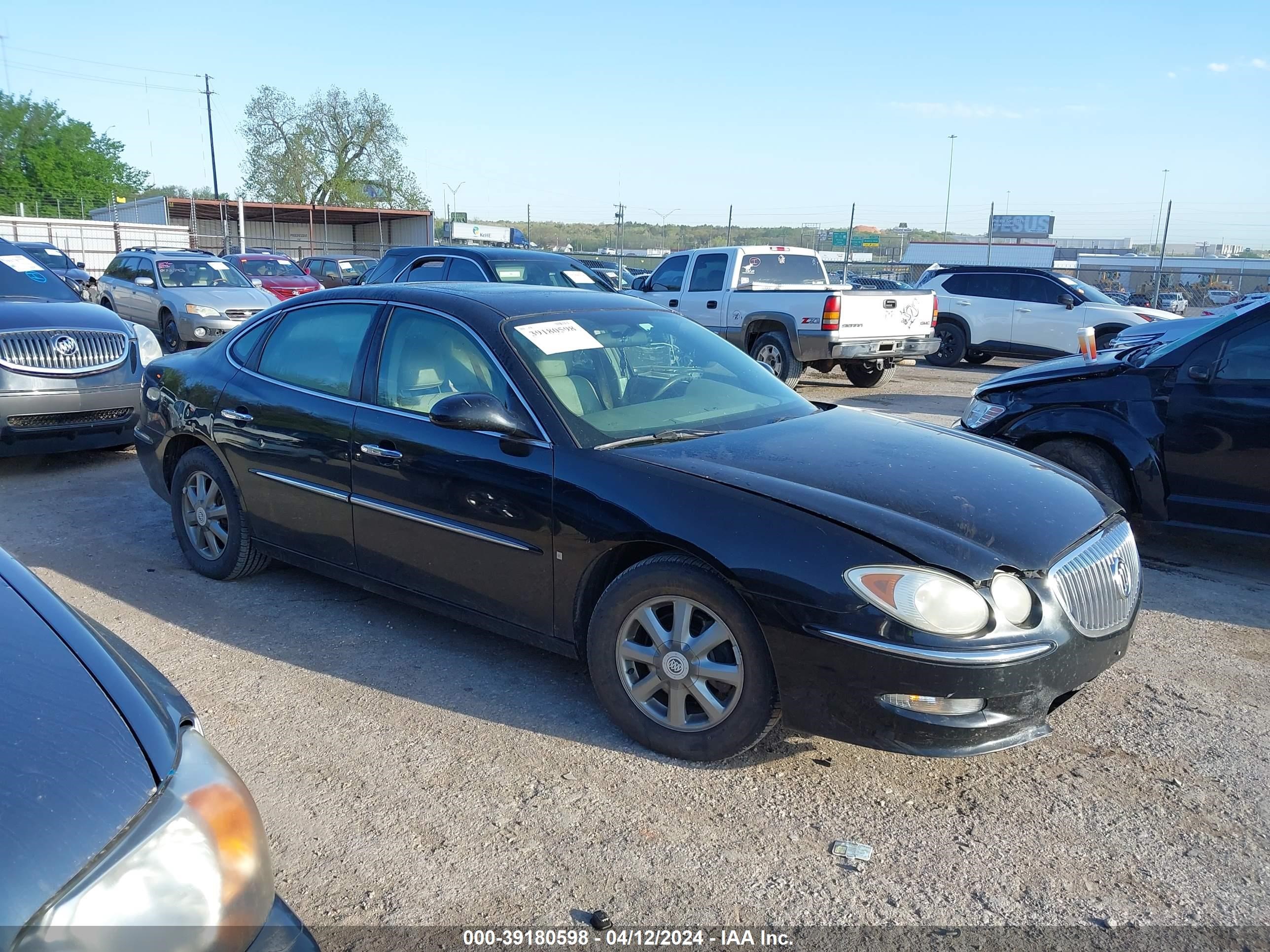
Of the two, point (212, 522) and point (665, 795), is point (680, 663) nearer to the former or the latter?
point (665, 795)

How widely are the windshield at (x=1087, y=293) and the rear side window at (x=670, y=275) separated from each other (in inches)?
262

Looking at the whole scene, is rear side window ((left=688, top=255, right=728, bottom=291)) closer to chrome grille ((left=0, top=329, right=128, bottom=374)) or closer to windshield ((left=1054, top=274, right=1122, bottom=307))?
windshield ((left=1054, top=274, right=1122, bottom=307))

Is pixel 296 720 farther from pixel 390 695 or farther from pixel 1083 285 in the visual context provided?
pixel 1083 285

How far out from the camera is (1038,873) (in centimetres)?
282

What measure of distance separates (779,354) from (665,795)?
9610 millimetres

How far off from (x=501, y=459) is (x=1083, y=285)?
1523 centimetres

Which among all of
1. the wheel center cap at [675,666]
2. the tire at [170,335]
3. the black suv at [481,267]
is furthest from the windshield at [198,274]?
the wheel center cap at [675,666]

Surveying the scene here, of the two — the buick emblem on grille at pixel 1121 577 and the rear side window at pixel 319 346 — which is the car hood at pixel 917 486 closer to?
the buick emblem on grille at pixel 1121 577

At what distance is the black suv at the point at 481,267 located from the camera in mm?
11258

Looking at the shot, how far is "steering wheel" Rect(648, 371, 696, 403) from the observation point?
4.17 meters

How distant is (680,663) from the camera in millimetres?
3299

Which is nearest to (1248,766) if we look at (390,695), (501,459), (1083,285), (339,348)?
(501,459)

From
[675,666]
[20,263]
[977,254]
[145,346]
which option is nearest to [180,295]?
[20,263]

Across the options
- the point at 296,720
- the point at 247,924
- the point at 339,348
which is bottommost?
the point at 296,720
